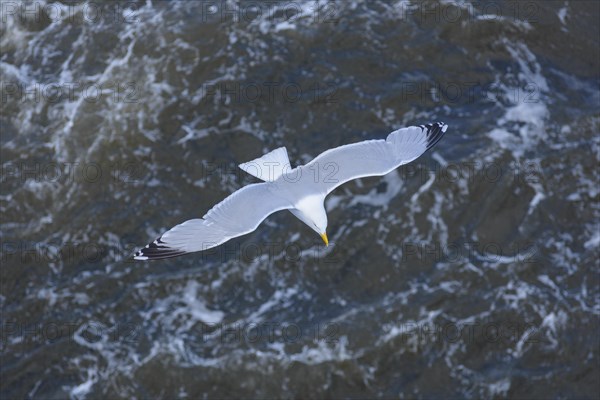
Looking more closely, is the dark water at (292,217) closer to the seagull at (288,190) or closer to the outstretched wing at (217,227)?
the seagull at (288,190)

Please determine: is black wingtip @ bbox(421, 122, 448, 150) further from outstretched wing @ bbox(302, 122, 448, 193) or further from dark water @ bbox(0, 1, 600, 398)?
dark water @ bbox(0, 1, 600, 398)

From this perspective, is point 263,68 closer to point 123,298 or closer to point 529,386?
point 123,298

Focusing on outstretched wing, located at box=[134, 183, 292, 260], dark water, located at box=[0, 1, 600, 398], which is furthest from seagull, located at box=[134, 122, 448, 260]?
dark water, located at box=[0, 1, 600, 398]

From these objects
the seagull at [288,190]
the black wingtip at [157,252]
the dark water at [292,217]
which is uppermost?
the seagull at [288,190]

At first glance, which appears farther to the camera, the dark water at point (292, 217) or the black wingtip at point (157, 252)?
the dark water at point (292, 217)

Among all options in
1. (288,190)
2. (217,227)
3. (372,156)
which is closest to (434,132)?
(372,156)

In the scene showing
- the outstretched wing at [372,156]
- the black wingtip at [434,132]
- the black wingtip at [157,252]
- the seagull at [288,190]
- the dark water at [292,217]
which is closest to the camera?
the black wingtip at [157,252]

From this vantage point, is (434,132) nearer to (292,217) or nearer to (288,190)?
(288,190)

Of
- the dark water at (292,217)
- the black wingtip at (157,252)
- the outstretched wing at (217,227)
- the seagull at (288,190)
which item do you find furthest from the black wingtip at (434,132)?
the black wingtip at (157,252)
